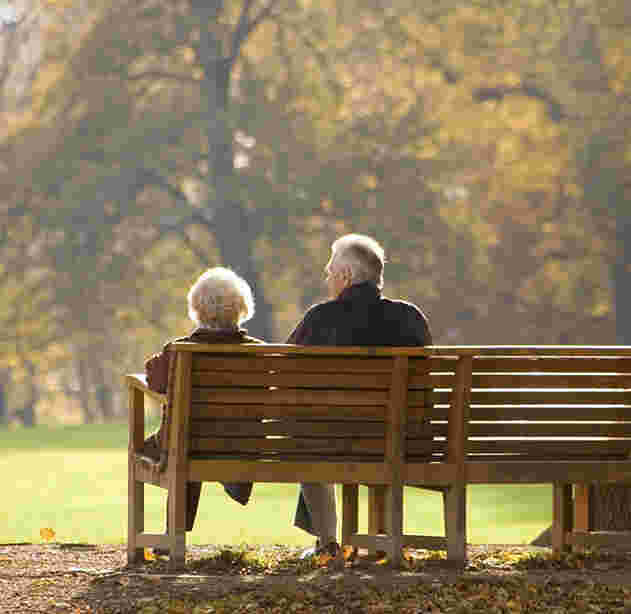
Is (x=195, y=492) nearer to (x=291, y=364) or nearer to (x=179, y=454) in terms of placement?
(x=179, y=454)

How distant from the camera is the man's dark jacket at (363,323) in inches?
290

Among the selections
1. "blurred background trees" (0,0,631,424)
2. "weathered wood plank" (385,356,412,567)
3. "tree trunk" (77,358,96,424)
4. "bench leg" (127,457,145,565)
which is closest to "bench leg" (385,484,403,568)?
"weathered wood plank" (385,356,412,567)

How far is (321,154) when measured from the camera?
36344 mm

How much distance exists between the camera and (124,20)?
117ft

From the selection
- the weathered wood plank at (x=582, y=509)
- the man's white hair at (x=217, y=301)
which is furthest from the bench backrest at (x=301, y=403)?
the weathered wood plank at (x=582, y=509)

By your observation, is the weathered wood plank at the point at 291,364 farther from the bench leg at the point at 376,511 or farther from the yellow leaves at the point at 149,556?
the yellow leaves at the point at 149,556

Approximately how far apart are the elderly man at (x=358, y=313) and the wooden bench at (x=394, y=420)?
12.8 inches

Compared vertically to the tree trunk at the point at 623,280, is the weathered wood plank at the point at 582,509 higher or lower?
lower

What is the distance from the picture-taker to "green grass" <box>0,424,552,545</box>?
38.8 feet

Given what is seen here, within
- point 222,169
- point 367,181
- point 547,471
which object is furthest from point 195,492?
point 222,169

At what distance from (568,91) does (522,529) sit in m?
22.7

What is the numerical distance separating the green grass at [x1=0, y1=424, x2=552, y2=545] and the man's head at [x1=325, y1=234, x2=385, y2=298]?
2475 millimetres

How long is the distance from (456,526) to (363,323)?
0.98 m

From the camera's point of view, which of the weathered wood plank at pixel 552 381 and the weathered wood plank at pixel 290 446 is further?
the weathered wood plank at pixel 552 381
